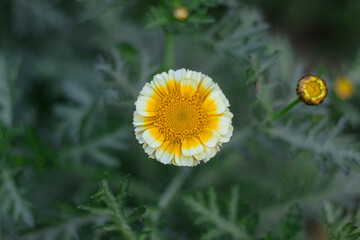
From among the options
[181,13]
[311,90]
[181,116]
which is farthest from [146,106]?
[311,90]

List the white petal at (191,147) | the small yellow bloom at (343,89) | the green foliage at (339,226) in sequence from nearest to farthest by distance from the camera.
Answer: the white petal at (191,147), the green foliage at (339,226), the small yellow bloom at (343,89)

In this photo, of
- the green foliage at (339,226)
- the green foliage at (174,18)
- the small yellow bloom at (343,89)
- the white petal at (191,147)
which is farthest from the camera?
the small yellow bloom at (343,89)

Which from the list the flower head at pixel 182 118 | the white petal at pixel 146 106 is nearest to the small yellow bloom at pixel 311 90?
the flower head at pixel 182 118

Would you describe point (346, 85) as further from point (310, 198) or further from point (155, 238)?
point (155, 238)

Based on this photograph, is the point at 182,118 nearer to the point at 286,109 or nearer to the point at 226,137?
the point at 226,137

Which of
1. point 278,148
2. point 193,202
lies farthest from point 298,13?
point 193,202

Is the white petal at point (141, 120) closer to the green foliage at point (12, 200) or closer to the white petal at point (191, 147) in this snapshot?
the white petal at point (191, 147)

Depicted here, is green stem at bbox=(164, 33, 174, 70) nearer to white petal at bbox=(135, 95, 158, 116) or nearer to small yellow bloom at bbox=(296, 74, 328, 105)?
white petal at bbox=(135, 95, 158, 116)
